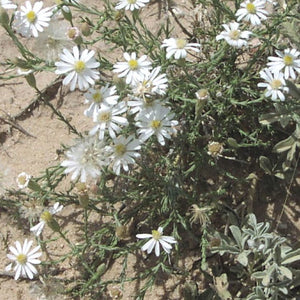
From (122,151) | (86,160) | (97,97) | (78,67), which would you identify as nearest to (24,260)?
(86,160)

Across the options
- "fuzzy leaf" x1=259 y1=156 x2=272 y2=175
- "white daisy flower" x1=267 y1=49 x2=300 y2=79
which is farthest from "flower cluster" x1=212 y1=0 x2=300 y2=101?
"fuzzy leaf" x1=259 y1=156 x2=272 y2=175

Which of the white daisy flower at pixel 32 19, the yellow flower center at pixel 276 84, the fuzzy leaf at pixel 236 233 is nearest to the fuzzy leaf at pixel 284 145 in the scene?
the yellow flower center at pixel 276 84

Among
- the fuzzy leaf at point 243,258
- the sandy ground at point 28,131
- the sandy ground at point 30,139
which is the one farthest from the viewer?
the sandy ground at point 28,131

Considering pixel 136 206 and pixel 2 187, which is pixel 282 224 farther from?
pixel 2 187

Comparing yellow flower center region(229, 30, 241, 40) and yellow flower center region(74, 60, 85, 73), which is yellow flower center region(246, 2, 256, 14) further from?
yellow flower center region(74, 60, 85, 73)

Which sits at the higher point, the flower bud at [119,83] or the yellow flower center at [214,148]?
the flower bud at [119,83]

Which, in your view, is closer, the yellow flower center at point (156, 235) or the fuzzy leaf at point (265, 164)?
the yellow flower center at point (156, 235)

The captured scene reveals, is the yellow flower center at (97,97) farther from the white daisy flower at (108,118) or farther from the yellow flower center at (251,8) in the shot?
the yellow flower center at (251,8)
